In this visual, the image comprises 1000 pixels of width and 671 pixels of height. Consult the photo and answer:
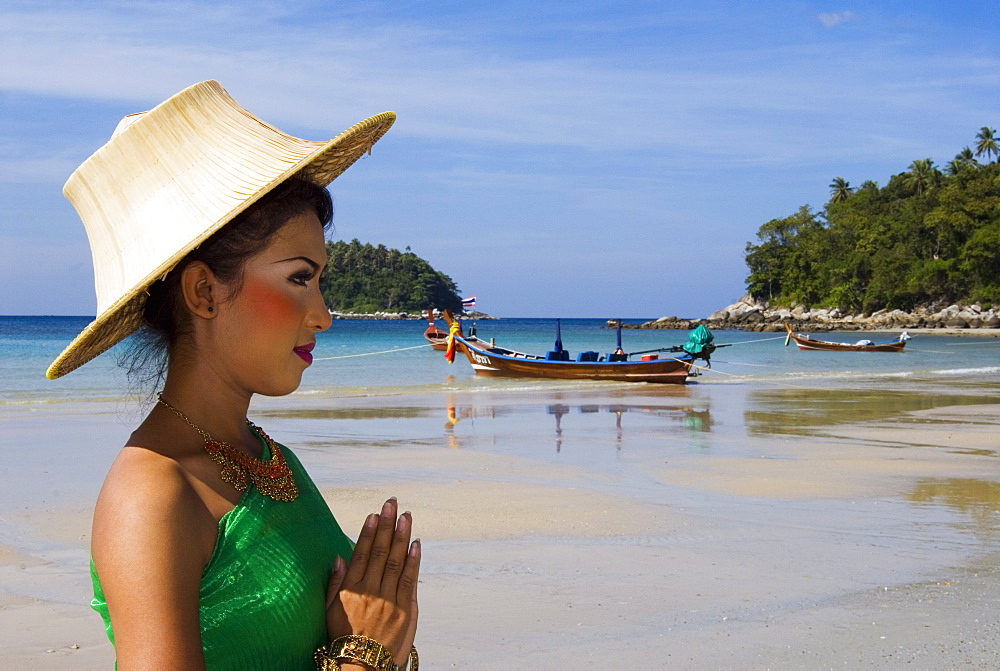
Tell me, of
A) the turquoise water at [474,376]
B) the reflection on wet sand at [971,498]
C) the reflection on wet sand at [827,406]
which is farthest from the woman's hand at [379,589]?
the turquoise water at [474,376]

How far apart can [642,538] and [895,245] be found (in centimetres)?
8719

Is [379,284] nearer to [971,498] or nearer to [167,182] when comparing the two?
[971,498]

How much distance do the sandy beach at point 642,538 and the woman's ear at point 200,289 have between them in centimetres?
327

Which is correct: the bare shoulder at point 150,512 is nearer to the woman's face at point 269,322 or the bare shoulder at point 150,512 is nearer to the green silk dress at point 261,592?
the green silk dress at point 261,592

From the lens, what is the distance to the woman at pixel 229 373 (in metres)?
1.30

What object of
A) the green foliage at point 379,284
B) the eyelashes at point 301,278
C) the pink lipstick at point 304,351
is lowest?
the pink lipstick at point 304,351

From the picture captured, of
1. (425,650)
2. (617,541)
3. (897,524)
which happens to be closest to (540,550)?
(617,541)

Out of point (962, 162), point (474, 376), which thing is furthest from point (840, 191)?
point (474, 376)

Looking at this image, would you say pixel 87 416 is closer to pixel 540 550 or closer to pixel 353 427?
pixel 353 427

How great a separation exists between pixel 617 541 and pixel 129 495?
5738mm

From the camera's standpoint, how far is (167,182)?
152 cm

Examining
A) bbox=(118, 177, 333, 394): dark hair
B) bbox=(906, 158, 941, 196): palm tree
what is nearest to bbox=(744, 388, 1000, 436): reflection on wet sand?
bbox=(118, 177, 333, 394): dark hair

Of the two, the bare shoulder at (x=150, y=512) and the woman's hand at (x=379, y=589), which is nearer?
the bare shoulder at (x=150, y=512)

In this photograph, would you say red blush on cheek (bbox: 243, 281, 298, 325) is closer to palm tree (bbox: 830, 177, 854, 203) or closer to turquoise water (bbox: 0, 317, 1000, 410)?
turquoise water (bbox: 0, 317, 1000, 410)
